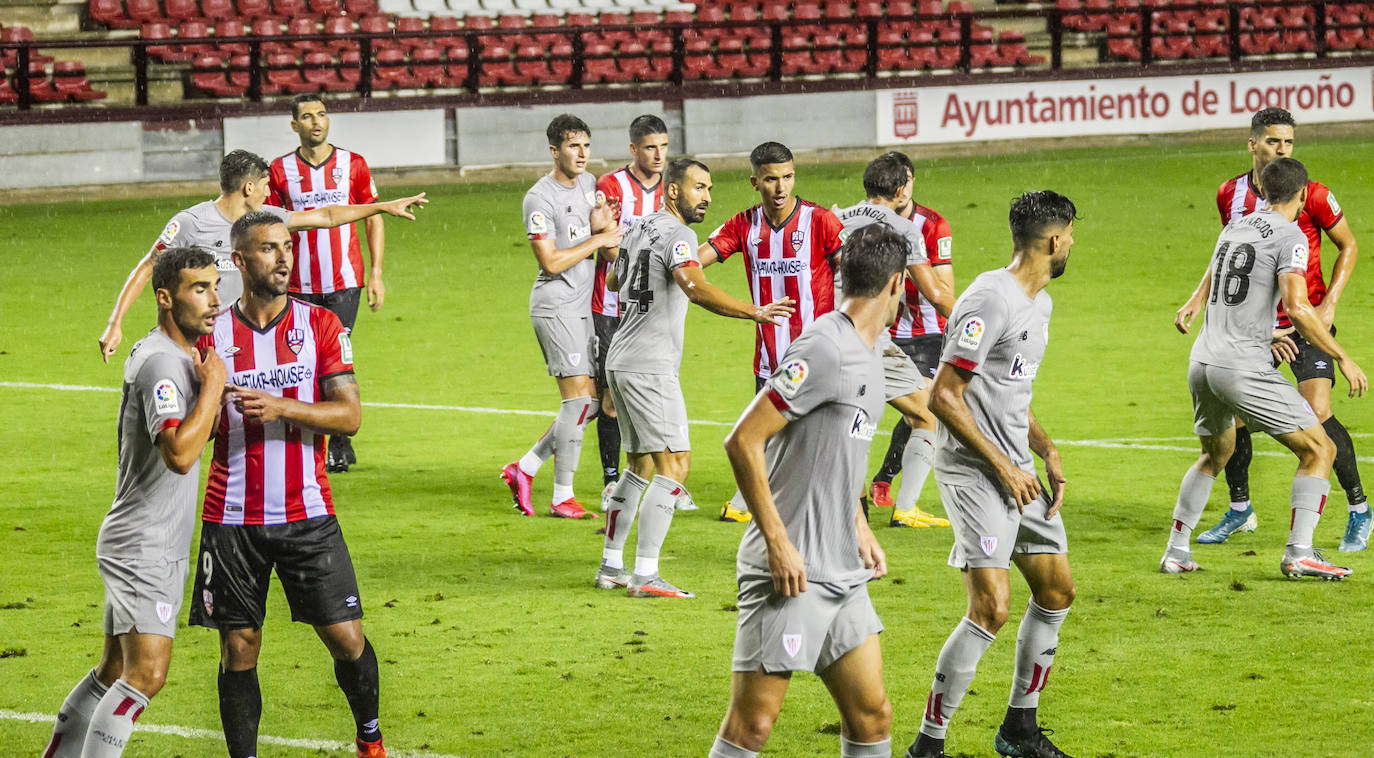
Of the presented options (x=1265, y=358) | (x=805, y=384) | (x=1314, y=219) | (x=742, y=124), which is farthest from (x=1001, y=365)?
(x=742, y=124)

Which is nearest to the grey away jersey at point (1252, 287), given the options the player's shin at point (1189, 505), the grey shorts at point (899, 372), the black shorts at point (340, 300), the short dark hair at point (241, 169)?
the player's shin at point (1189, 505)

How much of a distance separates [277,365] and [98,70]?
21.9 meters

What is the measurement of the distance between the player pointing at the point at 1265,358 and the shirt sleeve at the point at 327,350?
175 inches

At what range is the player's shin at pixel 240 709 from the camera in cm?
574

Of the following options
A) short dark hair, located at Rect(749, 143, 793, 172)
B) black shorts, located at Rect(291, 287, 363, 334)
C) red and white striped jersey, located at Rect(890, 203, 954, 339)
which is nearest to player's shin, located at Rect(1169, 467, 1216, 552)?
red and white striped jersey, located at Rect(890, 203, 954, 339)

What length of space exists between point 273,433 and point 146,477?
45 cm

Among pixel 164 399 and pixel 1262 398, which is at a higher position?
Result: pixel 164 399

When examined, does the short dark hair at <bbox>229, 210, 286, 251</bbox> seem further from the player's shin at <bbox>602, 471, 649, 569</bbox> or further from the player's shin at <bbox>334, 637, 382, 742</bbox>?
the player's shin at <bbox>602, 471, 649, 569</bbox>

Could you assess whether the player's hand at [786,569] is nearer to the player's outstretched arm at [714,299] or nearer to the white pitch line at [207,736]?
the white pitch line at [207,736]

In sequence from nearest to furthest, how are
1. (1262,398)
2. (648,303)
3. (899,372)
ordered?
1. (1262,398)
2. (648,303)
3. (899,372)

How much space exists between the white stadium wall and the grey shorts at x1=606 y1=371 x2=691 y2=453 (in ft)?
50.1

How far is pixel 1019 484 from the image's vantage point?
593 cm

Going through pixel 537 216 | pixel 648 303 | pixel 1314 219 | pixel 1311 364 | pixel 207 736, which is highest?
pixel 537 216

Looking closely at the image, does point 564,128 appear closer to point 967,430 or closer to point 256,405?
point 967,430
